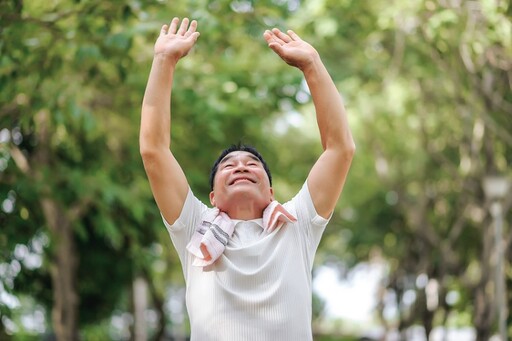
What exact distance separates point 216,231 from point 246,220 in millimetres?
193

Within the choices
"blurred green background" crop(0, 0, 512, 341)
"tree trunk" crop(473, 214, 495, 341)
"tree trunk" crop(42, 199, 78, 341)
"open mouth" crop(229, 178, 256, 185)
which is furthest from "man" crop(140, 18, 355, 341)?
"tree trunk" crop(473, 214, 495, 341)

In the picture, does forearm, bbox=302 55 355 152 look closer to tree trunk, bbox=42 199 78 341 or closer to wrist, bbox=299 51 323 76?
wrist, bbox=299 51 323 76

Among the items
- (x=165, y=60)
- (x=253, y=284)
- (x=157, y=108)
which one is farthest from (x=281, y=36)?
(x=253, y=284)

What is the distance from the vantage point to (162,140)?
3770 mm

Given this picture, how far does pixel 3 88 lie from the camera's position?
924 centimetres

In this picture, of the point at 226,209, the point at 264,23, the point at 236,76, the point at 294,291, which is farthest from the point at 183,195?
the point at 236,76

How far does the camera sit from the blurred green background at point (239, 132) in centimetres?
961

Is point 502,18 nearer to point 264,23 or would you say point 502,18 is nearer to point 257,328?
point 264,23

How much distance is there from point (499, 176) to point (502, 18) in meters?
4.24

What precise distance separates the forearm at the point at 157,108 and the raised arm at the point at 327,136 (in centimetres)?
45

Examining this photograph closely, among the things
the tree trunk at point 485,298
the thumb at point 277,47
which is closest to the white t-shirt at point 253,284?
the thumb at point 277,47

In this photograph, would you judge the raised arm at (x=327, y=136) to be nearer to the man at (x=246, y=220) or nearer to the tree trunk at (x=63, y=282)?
the man at (x=246, y=220)

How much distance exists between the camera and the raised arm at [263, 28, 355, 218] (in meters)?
3.81

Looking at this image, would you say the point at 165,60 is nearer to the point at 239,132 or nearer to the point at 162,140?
the point at 162,140
